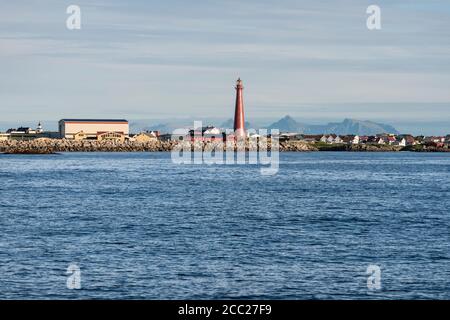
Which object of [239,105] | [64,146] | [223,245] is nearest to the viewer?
[223,245]

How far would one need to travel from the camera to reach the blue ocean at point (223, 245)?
19.9 m

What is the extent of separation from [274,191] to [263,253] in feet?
103

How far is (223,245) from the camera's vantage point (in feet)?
90.0

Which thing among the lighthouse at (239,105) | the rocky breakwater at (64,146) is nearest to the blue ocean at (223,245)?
the lighthouse at (239,105)

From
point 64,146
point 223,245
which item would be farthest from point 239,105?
point 223,245

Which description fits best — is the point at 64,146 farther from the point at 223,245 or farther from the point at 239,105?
the point at 223,245

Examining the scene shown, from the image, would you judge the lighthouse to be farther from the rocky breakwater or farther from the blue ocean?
the blue ocean

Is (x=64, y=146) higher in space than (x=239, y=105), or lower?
lower

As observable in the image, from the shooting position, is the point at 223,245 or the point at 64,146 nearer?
the point at 223,245

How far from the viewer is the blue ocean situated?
19938 mm

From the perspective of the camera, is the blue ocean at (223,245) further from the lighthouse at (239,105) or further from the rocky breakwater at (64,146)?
the rocky breakwater at (64,146)
